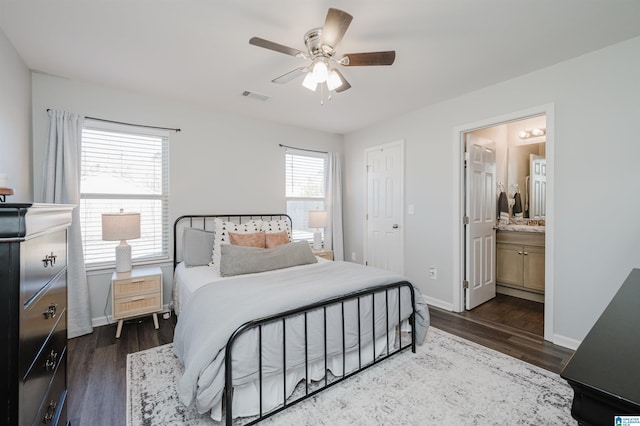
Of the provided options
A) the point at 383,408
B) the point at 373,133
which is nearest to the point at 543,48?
the point at 373,133

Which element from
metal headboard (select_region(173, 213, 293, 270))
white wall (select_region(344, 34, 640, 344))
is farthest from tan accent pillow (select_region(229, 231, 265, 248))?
white wall (select_region(344, 34, 640, 344))

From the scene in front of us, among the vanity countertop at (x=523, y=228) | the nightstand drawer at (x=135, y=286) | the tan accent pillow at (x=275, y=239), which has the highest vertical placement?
the vanity countertop at (x=523, y=228)

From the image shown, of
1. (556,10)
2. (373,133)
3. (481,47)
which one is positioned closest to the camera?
(556,10)

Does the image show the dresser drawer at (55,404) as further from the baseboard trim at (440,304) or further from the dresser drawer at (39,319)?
the baseboard trim at (440,304)

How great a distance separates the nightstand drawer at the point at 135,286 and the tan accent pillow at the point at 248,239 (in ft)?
2.81

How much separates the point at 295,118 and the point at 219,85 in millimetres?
1333

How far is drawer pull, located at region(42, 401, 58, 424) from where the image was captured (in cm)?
110

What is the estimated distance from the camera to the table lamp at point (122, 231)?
2785 millimetres

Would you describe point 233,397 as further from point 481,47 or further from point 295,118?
point 295,118

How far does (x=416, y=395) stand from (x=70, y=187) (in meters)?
3.60

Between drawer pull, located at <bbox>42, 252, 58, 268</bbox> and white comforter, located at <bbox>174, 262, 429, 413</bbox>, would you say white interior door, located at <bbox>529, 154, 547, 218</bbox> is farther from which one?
drawer pull, located at <bbox>42, 252, 58, 268</bbox>

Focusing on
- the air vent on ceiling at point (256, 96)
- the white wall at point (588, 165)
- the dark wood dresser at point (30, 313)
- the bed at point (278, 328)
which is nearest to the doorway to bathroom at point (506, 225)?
the white wall at point (588, 165)

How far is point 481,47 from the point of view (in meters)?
2.32

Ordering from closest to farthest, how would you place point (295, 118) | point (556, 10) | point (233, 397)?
point (233, 397)
point (556, 10)
point (295, 118)
